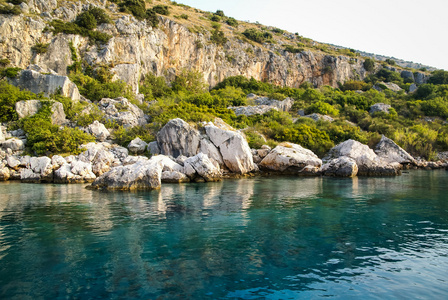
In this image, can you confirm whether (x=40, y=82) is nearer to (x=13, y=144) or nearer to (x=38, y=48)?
(x=38, y=48)

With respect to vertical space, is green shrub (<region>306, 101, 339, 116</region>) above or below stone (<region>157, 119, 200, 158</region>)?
above

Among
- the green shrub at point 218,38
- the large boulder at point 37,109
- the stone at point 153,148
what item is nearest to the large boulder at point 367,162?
the stone at point 153,148

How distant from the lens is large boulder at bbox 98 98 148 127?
37.8 m

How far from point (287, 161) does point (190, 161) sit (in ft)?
33.1

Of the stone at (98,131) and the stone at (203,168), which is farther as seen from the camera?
the stone at (98,131)

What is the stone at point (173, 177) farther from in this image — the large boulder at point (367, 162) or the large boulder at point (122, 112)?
the large boulder at point (367, 162)

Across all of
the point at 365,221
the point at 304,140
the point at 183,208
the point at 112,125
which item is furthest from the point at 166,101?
the point at 365,221

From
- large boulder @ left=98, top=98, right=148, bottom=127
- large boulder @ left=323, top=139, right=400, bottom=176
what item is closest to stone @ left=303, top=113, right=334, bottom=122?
large boulder @ left=323, top=139, right=400, bottom=176

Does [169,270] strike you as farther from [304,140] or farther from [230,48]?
[230,48]

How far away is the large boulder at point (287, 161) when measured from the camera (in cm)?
3023

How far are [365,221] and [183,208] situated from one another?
301 inches

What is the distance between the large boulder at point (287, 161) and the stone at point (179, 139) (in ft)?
23.7

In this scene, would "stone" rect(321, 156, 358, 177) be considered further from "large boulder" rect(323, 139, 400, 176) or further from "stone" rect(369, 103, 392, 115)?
"stone" rect(369, 103, 392, 115)

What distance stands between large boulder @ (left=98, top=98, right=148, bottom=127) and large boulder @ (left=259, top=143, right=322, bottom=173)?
17127 millimetres
